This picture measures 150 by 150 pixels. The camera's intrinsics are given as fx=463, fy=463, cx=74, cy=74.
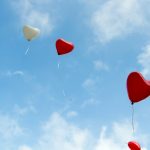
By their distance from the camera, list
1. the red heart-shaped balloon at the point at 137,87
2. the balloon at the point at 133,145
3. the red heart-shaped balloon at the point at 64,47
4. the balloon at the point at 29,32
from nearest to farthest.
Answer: the red heart-shaped balloon at the point at 137,87 < the balloon at the point at 133,145 < the red heart-shaped balloon at the point at 64,47 < the balloon at the point at 29,32

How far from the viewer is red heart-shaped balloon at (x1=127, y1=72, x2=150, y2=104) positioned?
27703 millimetres

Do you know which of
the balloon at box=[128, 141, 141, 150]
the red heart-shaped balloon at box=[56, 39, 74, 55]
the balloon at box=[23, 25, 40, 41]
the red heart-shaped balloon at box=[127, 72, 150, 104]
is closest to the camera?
the red heart-shaped balloon at box=[127, 72, 150, 104]

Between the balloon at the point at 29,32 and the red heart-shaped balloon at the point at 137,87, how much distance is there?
12.8m

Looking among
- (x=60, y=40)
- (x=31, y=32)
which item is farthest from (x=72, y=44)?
(x=31, y=32)

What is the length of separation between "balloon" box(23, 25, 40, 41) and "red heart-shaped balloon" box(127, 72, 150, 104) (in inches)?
504

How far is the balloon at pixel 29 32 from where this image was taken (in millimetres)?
38438

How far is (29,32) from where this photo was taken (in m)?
38.5

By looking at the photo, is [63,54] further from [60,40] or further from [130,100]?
[130,100]

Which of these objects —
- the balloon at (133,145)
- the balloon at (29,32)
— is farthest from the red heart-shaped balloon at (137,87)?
the balloon at (29,32)

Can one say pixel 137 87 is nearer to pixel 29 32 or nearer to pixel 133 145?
pixel 133 145

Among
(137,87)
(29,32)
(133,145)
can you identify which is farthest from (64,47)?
(137,87)

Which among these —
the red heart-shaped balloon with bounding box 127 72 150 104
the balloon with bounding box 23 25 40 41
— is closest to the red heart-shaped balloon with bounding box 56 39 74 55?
the balloon with bounding box 23 25 40 41

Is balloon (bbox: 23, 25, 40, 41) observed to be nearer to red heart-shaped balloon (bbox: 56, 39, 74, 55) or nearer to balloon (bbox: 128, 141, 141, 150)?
red heart-shaped balloon (bbox: 56, 39, 74, 55)

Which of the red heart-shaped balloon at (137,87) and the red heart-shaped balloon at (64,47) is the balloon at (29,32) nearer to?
the red heart-shaped balloon at (64,47)
